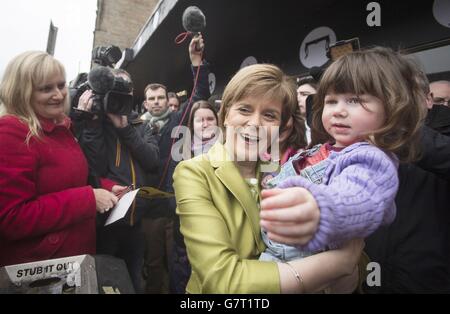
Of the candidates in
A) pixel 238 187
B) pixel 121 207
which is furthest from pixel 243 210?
pixel 121 207

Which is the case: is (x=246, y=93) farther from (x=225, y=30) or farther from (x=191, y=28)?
(x=225, y=30)

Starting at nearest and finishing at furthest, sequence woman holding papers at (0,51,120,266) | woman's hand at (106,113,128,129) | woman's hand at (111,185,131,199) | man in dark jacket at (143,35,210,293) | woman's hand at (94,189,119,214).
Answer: woman holding papers at (0,51,120,266)
woman's hand at (94,189,119,214)
woman's hand at (111,185,131,199)
woman's hand at (106,113,128,129)
man in dark jacket at (143,35,210,293)

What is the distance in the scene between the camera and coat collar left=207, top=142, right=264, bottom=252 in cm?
71

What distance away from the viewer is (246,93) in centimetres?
78

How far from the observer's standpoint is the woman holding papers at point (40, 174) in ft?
2.78

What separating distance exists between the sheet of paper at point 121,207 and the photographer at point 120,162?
8 centimetres

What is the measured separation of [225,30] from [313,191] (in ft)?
11.7

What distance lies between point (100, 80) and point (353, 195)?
1.10 m

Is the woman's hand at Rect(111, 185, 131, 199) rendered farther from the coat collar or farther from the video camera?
the coat collar

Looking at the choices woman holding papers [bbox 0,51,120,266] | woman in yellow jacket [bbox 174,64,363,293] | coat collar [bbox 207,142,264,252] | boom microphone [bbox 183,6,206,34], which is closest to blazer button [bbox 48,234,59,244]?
woman holding papers [bbox 0,51,120,266]

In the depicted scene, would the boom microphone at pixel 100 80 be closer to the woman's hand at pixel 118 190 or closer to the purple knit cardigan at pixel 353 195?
the woman's hand at pixel 118 190

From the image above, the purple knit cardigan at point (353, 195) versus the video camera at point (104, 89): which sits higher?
the video camera at point (104, 89)

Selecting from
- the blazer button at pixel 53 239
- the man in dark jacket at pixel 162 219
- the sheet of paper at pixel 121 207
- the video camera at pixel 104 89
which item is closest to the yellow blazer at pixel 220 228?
the sheet of paper at pixel 121 207

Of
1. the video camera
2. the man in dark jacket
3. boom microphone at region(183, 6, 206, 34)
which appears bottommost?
the man in dark jacket
